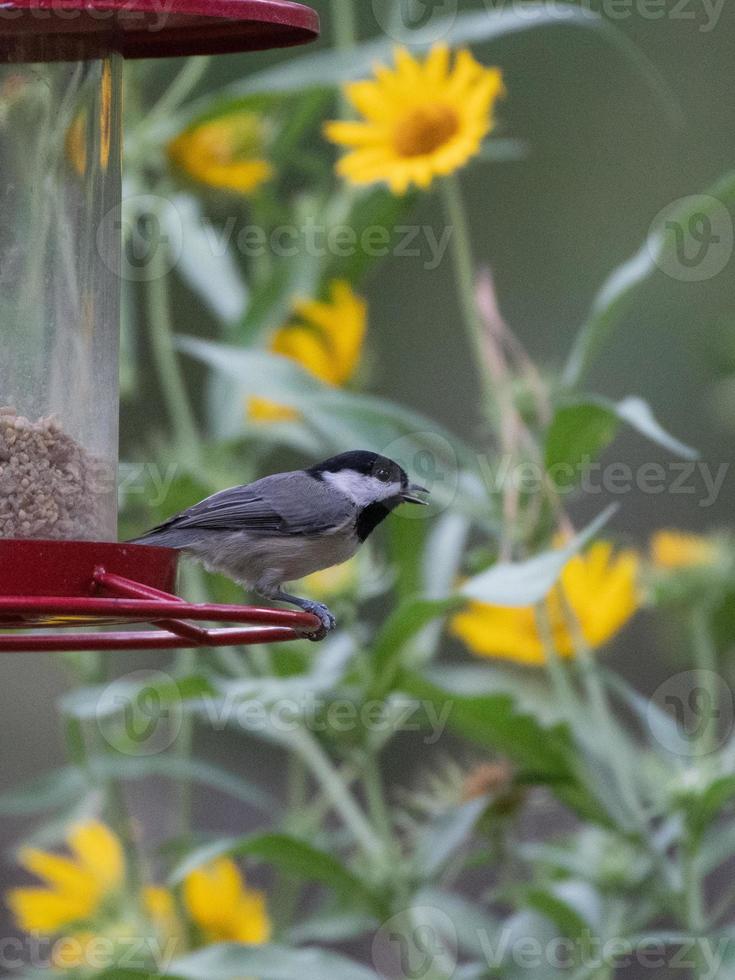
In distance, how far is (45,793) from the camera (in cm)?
398

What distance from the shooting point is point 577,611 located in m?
3.86

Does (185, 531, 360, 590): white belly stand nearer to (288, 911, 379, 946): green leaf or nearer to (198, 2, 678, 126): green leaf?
(288, 911, 379, 946): green leaf

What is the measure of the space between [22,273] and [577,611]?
5.58ft

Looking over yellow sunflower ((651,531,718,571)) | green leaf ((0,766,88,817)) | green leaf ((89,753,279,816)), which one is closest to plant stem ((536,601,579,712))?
yellow sunflower ((651,531,718,571))

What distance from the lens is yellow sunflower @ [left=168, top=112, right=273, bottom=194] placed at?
4.19 meters

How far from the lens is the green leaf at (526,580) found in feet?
9.70

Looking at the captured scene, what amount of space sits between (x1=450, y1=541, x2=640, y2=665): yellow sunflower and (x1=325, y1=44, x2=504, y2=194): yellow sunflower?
105 centimetres

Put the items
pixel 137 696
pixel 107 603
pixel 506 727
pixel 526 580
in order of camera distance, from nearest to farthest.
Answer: pixel 107 603
pixel 526 580
pixel 506 727
pixel 137 696

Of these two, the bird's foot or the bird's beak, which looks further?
the bird's beak

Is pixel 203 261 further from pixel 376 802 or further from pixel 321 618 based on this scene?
pixel 321 618

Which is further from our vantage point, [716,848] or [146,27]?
[716,848]

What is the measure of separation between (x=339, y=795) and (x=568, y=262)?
13.8ft

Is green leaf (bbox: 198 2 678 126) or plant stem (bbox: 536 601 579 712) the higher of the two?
green leaf (bbox: 198 2 678 126)

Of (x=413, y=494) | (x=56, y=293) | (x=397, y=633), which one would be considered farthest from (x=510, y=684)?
(x=56, y=293)
